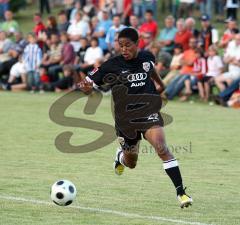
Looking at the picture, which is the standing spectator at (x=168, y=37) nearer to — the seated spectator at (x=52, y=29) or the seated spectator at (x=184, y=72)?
the seated spectator at (x=184, y=72)

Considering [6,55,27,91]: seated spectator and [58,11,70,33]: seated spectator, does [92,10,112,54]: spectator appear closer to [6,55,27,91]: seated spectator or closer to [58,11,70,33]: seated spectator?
[58,11,70,33]: seated spectator

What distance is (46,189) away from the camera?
10281 mm

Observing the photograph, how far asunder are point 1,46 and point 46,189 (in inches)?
690

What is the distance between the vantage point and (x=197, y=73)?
2172 centimetres

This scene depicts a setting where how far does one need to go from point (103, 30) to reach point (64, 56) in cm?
149

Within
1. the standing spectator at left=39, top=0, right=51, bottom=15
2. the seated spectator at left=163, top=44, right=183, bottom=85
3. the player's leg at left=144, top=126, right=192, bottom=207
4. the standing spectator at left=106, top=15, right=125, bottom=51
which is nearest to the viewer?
the player's leg at left=144, top=126, right=192, bottom=207

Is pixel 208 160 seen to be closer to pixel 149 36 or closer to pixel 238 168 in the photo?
pixel 238 168

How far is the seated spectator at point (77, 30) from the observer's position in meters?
25.9

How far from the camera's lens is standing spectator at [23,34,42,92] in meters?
25.2

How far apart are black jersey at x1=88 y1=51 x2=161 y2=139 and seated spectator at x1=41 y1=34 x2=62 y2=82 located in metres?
15.6

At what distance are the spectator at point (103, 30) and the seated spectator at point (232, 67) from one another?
188 inches

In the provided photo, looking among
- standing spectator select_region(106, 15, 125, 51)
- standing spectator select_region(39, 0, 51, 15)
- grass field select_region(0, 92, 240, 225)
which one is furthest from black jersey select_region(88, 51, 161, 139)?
standing spectator select_region(39, 0, 51, 15)

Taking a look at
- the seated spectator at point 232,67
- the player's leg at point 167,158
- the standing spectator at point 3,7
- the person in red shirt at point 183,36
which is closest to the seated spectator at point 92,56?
the person in red shirt at point 183,36

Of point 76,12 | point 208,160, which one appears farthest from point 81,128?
point 76,12
